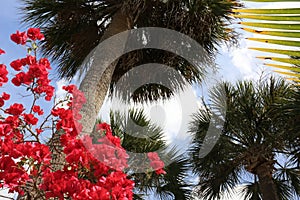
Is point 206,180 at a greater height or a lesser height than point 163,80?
lesser

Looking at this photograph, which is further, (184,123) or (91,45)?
(184,123)

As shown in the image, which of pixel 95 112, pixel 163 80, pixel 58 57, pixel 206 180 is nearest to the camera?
pixel 95 112

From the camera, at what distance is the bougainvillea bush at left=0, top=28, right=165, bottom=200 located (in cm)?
212

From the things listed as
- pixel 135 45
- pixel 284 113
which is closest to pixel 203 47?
pixel 135 45

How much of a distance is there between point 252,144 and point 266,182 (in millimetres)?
755

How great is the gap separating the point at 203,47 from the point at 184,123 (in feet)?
9.18

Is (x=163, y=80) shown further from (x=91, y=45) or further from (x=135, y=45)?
(x=91, y=45)

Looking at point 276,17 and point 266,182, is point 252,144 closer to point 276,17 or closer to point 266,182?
point 266,182

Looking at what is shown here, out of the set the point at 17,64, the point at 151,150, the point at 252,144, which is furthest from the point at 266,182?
the point at 17,64

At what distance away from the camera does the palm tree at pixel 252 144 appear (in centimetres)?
686

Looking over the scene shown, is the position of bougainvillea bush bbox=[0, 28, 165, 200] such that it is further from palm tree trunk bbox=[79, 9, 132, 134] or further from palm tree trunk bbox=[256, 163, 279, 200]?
palm tree trunk bbox=[256, 163, 279, 200]

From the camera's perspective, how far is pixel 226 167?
7.71 meters

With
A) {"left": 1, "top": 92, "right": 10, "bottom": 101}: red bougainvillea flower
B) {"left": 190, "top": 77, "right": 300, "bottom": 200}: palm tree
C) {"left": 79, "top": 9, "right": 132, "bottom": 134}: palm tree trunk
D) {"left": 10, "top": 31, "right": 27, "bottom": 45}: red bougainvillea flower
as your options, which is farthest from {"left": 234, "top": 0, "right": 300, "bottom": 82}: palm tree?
{"left": 190, "top": 77, "right": 300, "bottom": 200}: palm tree

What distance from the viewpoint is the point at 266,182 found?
6828 mm
